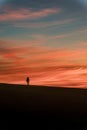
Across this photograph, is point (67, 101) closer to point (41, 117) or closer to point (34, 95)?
point (34, 95)

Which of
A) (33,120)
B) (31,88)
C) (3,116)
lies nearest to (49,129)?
(33,120)

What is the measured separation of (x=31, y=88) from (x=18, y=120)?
5387mm

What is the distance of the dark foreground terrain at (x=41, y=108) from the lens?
1236cm

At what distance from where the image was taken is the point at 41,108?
46.5 ft

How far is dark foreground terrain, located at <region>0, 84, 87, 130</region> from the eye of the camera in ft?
40.5

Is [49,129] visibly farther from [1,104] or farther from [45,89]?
[45,89]

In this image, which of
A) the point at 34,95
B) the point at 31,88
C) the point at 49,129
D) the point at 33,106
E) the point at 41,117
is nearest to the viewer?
the point at 49,129

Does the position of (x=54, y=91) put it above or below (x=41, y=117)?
above

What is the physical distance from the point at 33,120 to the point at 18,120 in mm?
528

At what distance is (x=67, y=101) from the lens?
52.4 ft

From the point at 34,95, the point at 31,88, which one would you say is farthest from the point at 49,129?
the point at 31,88

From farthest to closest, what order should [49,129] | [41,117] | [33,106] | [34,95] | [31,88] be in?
1. [31,88]
2. [34,95]
3. [33,106]
4. [41,117]
5. [49,129]

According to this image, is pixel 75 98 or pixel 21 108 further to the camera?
pixel 75 98

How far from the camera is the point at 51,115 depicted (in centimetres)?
1348
